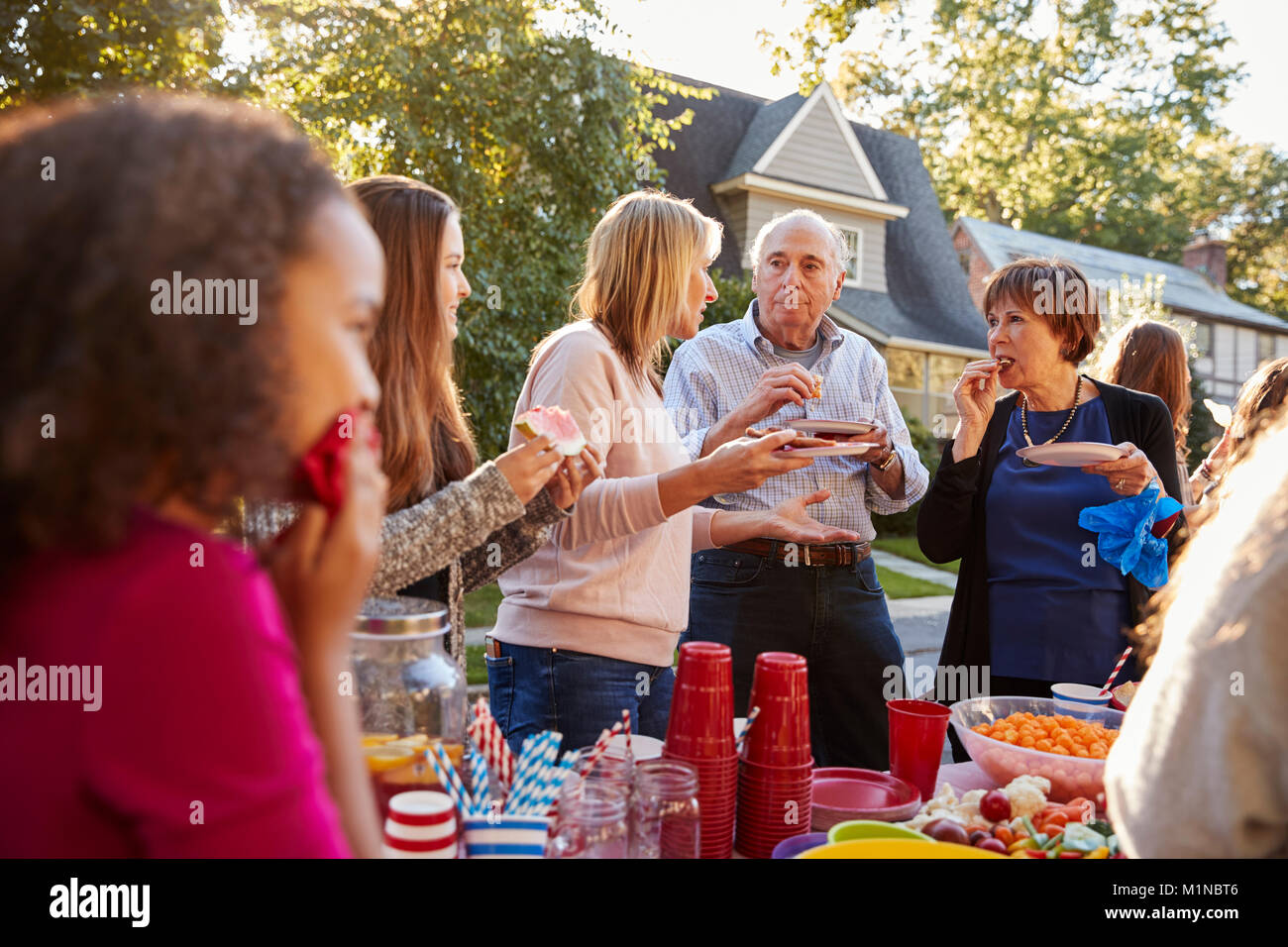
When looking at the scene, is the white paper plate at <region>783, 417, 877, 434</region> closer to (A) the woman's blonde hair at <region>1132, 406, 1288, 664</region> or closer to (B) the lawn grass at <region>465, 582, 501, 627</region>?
(A) the woman's blonde hair at <region>1132, 406, 1288, 664</region>

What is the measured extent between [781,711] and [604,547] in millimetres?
899

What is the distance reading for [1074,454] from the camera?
118 inches

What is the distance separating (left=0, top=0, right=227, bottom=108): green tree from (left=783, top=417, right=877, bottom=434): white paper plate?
6444mm

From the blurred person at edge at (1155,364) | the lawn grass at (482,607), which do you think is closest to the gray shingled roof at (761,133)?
the lawn grass at (482,607)

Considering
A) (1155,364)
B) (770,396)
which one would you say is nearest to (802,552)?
(770,396)

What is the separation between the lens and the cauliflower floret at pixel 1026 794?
2.10 m

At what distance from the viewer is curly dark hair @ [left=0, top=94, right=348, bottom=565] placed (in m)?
0.70

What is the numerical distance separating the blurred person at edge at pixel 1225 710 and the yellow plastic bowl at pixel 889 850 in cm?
45

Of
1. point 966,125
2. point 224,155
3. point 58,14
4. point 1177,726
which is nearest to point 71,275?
point 224,155

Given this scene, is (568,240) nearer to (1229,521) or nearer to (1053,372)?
(1053,372)

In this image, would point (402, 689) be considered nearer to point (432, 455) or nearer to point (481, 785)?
point (481, 785)

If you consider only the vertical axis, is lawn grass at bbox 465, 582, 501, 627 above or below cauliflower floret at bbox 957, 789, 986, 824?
below

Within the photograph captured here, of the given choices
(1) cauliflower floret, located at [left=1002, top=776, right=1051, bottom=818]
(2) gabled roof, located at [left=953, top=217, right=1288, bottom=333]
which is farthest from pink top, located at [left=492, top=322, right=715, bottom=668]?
(2) gabled roof, located at [left=953, top=217, right=1288, bottom=333]

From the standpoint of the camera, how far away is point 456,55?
8922mm
